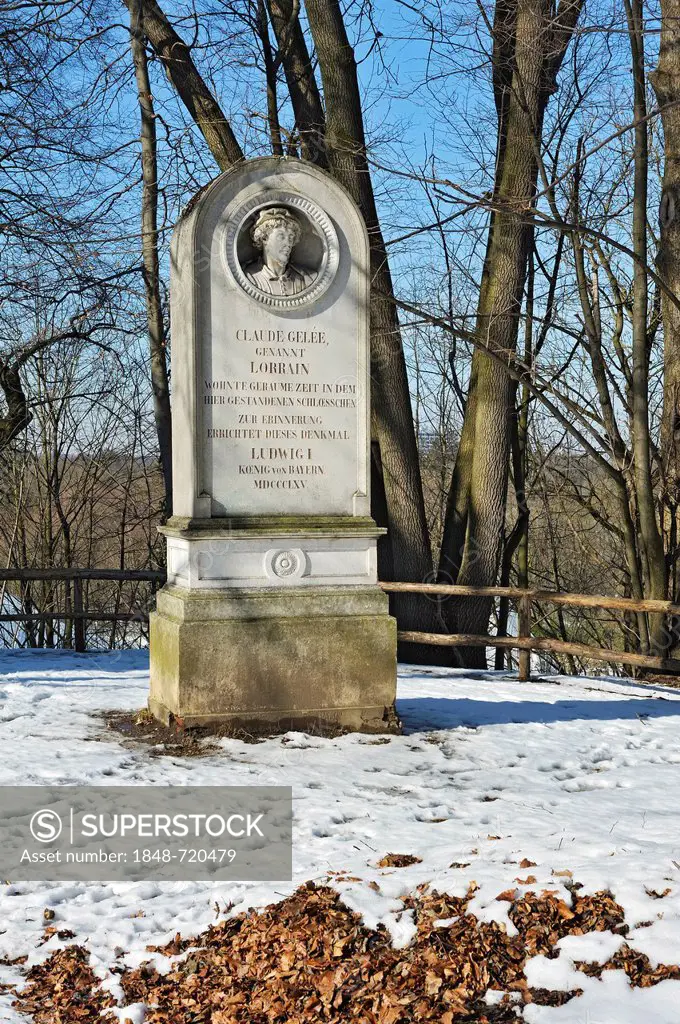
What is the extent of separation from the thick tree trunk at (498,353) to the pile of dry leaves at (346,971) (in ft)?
26.9

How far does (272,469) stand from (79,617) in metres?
5.63

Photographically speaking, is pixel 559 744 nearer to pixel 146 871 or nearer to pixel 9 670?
pixel 146 871

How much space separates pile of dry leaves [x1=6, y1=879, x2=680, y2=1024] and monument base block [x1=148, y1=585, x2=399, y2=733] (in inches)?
118

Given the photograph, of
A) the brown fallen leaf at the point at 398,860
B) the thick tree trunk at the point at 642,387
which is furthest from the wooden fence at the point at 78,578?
the brown fallen leaf at the point at 398,860

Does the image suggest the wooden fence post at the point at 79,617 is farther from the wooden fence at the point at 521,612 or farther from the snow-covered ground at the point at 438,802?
the snow-covered ground at the point at 438,802

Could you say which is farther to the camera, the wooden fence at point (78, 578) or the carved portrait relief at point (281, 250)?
the wooden fence at point (78, 578)

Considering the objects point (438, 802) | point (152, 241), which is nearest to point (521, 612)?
point (438, 802)

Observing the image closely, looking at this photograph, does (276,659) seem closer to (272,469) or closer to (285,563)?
(285,563)

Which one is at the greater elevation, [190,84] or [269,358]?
[190,84]

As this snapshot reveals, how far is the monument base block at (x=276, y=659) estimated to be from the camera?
720 centimetres

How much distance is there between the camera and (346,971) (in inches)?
151

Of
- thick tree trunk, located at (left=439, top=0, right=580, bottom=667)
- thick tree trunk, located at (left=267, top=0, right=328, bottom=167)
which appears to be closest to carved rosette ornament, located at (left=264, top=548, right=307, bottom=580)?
thick tree trunk, located at (left=439, top=0, right=580, bottom=667)

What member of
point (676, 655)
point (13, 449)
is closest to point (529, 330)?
point (676, 655)

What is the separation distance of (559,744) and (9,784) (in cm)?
377
